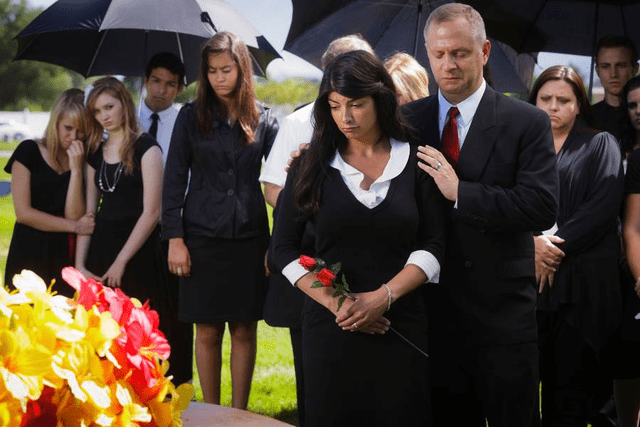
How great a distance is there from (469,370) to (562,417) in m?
1.01

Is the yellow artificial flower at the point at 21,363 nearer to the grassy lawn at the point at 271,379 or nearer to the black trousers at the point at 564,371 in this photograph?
the black trousers at the point at 564,371

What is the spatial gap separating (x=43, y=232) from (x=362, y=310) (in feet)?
8.94

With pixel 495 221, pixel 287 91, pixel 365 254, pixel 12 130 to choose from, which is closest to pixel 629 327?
pixel 495 221

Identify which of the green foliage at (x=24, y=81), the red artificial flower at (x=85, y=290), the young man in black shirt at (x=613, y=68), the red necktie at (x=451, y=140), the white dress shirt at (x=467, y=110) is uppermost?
the green foliage at (x=24, y=81)

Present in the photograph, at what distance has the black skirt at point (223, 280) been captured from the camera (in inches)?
176

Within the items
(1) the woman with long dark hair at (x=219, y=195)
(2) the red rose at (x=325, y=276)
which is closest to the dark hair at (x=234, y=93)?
(1) the woman with long dark hair at (x=219, y=195)

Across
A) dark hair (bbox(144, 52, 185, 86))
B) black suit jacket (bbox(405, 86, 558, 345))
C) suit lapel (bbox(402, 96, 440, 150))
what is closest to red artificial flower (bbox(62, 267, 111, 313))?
black suit jacket (bbox(405, 86, 558, 345))

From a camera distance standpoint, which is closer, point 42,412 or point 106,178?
point 42,412

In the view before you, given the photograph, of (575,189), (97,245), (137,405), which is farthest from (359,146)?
(97,245)

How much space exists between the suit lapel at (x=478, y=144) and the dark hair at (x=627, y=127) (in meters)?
1.42

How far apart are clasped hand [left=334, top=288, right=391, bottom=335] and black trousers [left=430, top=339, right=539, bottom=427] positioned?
1.40ft

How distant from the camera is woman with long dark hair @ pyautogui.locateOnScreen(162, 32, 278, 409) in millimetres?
4391

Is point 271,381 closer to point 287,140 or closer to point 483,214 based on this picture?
point 287,140

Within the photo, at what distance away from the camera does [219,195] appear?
4.39 metres
